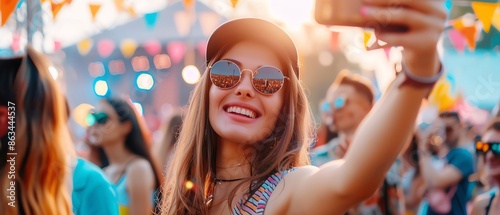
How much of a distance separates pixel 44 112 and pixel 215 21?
51.4 ft

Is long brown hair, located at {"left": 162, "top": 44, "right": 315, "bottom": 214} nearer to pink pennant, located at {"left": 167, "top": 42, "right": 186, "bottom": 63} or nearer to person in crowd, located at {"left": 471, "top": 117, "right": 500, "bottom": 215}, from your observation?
person in crowd, located at {"left": 471, "top": 117, "right": 500, "bottom": 215}

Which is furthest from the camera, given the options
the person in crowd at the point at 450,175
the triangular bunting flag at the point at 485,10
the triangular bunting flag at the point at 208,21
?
the triangular bunting flag at the point at 208,21

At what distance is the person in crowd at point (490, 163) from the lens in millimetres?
4676

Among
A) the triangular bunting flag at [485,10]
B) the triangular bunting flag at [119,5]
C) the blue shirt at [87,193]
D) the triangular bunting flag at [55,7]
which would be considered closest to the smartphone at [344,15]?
the blue shirt at [87,193]

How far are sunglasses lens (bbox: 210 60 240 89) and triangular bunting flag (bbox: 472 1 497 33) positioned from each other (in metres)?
6.26

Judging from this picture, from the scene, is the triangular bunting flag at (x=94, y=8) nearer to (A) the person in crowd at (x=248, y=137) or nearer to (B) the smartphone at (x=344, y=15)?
(A) the person in crowd at (x=248, y=137)

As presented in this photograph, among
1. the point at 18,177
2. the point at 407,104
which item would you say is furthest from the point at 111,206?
the point at 407,104

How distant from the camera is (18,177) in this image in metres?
3.59

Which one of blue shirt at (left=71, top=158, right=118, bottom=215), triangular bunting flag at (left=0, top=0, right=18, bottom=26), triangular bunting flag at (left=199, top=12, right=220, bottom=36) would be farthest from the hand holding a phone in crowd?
triangular bunting flag at (left=199, top=12, right=220, bottom=36)

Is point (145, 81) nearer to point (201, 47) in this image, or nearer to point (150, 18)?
point (201, 47)

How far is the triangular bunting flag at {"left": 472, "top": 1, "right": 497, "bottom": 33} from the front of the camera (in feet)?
28.0

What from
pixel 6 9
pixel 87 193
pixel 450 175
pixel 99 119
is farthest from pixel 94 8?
pixel 87 193

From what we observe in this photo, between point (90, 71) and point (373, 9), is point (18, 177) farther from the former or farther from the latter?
point (90, 71)

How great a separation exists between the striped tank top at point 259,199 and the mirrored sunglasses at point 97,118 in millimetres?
4434
